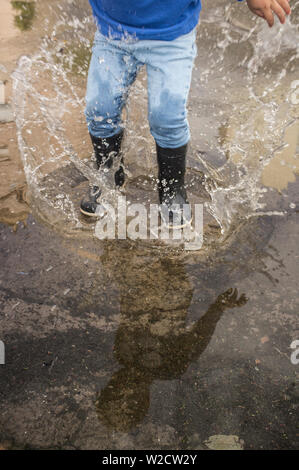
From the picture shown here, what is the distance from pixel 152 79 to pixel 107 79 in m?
0.19

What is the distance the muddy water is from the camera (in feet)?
3.76

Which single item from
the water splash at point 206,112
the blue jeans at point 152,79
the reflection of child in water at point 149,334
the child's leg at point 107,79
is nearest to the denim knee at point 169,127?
the blue jeans at point 152,79

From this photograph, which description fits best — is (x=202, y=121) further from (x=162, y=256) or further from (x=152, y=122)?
(x=162, y=256)

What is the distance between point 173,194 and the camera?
1.79m

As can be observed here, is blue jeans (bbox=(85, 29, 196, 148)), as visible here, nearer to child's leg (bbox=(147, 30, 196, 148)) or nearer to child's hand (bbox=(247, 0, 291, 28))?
child's leg (bbox=(147, 30, 196, 148))

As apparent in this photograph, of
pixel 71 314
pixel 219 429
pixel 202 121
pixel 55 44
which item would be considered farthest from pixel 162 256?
pixel 55 44

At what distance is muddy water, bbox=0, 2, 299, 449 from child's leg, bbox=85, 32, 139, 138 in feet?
1.54

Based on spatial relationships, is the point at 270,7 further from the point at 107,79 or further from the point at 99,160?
the point at 99,160

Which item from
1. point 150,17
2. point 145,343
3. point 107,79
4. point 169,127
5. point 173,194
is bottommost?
point 145,343

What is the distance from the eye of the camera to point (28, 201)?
1915 millimetres

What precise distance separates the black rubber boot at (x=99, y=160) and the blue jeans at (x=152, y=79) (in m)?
0.13

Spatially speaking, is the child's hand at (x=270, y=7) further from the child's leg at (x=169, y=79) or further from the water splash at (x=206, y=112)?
the water splash at (x=206, y=112)

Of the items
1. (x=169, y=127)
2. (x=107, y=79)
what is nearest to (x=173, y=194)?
(x=169, y=127)

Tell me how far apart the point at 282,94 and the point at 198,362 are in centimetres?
223
